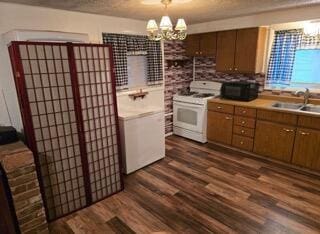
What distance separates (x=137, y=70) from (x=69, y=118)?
1.85 metres

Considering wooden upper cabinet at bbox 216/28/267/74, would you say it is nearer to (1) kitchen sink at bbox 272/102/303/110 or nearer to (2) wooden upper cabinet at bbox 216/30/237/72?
(2) wooden upper cabinet at bbox 216/30/237/72

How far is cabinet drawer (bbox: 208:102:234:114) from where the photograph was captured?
366cm

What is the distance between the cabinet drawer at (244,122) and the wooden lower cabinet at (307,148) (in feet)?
2.10

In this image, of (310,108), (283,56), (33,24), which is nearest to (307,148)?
(310,108)

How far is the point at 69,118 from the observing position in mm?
2201

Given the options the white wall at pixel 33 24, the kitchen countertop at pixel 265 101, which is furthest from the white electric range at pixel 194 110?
the white wall at pixel 33 24

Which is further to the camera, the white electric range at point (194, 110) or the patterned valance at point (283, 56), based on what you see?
the white electric range at point (194, 110)

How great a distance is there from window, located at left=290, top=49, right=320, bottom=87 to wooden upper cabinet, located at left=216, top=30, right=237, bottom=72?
38.9 inches

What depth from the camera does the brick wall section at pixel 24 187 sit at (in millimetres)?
1816

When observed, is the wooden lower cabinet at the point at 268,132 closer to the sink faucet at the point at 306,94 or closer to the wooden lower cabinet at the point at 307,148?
the wooden lower cabinet at the point at 307,148

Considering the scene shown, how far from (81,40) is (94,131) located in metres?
1.02

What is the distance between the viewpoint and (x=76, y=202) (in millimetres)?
2404

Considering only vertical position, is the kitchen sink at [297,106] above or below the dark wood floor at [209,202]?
above

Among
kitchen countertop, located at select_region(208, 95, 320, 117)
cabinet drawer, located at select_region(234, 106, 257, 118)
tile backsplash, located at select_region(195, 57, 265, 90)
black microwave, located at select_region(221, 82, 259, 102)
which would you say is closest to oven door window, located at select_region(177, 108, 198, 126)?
kitchen countertop, located at select_region(208, 95, 320, 117)
